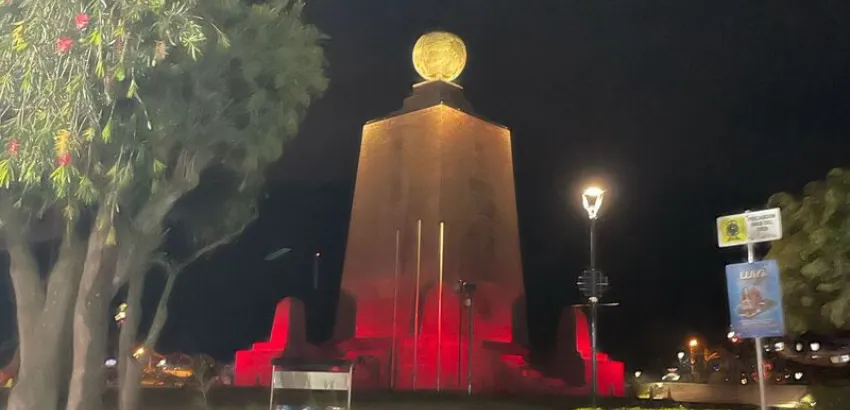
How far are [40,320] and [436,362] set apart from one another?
14.4 metres

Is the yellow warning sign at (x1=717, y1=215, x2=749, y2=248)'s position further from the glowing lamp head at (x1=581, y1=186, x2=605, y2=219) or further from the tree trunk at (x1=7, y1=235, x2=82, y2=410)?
the tree trunk at (x1=7, y1=235, x2=82, y2=410)

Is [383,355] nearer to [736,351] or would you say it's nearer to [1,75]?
[1,75]

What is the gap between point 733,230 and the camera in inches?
436

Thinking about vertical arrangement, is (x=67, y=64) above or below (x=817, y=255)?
above

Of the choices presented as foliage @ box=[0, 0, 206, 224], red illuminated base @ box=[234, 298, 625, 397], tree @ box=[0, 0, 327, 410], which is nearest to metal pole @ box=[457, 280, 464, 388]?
red illuminated base @ box=[234, 298, 625, 397]

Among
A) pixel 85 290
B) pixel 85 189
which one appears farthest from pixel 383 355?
pixel 85 189

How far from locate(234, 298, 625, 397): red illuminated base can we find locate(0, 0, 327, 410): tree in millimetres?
11677

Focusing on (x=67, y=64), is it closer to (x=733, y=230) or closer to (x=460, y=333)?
(x=733, y=230)

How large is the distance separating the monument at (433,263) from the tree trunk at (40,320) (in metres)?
13.7

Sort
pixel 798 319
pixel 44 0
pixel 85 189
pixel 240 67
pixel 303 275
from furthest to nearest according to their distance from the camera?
pixel 303 275, pixel 798 319, pixel 240 67, pixel 85 189, pixel 44 0

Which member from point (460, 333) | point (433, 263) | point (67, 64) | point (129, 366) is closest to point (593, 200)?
point (129, 366)

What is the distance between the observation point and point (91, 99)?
10.1 meters

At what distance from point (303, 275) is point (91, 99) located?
4659 centimetres

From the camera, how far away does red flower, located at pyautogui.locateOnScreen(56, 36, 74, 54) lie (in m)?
9.63
